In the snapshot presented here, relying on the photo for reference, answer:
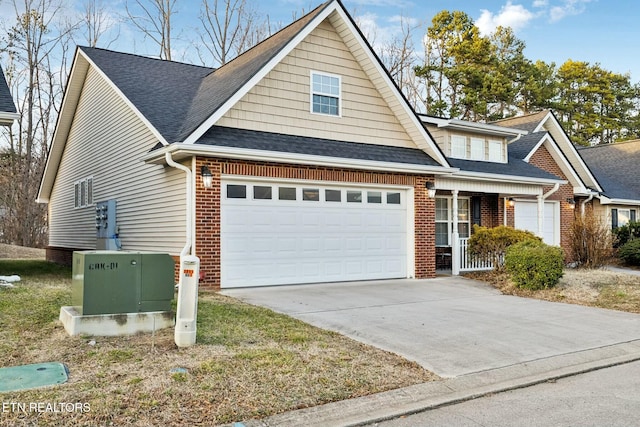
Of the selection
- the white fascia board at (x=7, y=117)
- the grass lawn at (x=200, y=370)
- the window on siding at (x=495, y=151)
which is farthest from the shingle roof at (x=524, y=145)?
the white fascia board at (x=7, y=117)

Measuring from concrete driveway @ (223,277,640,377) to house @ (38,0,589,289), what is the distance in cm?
116

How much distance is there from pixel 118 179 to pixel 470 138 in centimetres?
1088

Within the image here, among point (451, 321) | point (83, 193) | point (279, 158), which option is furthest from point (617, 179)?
point (83, 193)

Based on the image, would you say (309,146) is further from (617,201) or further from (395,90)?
(617,201)

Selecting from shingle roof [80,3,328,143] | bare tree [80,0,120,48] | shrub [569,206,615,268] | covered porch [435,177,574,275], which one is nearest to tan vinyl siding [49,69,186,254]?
shingle roof [80,3,328,143]

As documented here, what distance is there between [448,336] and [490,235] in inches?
310

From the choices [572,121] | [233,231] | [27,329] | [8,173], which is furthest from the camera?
[572,121]

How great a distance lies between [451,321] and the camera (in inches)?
323

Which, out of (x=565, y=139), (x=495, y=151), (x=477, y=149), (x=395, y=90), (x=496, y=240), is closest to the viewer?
(x=395, y=90)

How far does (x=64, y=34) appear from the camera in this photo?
2995cm

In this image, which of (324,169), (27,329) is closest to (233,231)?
(324,169)

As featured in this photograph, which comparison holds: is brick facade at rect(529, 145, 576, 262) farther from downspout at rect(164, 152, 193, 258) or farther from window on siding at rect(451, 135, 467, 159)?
downspout at rect(164, 152, 193, 258)

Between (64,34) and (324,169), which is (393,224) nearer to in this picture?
(324,169)

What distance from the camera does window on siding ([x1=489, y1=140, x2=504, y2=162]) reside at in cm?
1775
